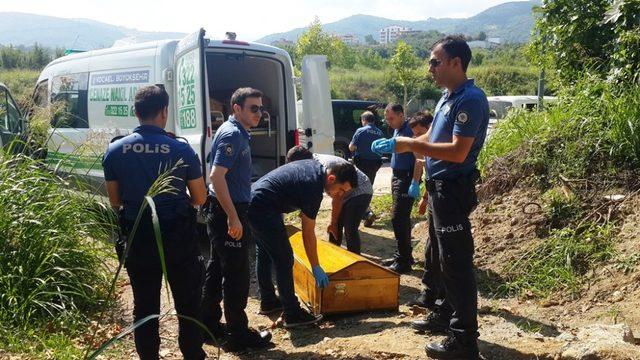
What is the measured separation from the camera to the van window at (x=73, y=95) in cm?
725

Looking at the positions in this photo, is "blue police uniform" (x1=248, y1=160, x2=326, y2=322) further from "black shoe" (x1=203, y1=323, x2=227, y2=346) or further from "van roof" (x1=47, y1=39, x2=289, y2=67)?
"van roof" (x1=47, y1=39, x2=289, y2=67)

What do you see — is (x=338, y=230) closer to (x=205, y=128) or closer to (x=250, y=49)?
(x=205, y=128)

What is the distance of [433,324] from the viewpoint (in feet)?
12.5

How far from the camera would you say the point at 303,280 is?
4734 millimetres

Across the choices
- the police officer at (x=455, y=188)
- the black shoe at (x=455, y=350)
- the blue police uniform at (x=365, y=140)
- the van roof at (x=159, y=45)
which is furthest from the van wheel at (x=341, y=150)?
the black shoe at (x=455, y=350)

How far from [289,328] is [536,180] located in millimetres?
3113

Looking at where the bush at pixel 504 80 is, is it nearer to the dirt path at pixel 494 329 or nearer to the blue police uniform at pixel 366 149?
the blue police uniform at pixel 366 149

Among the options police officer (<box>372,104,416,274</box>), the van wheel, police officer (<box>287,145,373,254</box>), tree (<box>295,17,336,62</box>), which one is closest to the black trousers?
police officer (<box>372,104,416,274</box>)

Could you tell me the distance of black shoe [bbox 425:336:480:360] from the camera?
3.31m

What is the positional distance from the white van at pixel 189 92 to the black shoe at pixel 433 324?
8.19ft

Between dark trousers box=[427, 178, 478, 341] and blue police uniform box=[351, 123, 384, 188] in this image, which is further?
blue police uniform box=[351, 123, 384, 188]

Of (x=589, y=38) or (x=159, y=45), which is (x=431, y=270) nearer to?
(x=159, y=45)

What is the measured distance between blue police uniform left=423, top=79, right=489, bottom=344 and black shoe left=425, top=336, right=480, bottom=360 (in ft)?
0.09

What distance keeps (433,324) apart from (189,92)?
3091 mm
